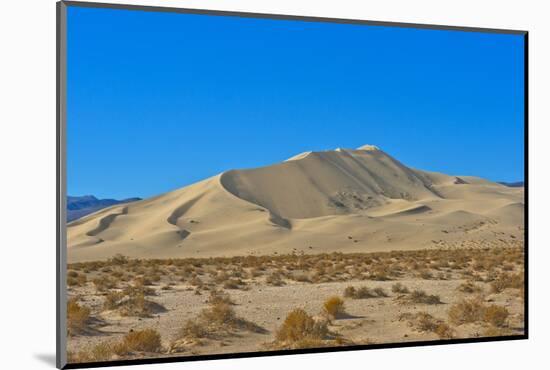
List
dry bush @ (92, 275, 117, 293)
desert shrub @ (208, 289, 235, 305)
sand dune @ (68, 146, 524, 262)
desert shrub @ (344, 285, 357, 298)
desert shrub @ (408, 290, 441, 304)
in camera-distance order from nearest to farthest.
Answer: desert shrub @ (208, 289, 235, 305) < desert shrub @ (408, 290, 441, 304) < desert shrub @ (344, 285, 357, 298) < dry bush @ (92, 275, 117, 293) < sand dune @ (68, 146, 524, 262)

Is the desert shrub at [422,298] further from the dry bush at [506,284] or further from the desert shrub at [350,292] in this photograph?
the dry bush at [506,284]

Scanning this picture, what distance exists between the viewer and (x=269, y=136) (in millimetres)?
14477

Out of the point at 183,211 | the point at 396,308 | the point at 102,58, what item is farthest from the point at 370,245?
the point at 102,58

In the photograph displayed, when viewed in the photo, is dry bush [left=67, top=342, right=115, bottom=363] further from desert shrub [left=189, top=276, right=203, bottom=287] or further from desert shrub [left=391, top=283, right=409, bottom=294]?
desert shrub [left=189, top=276, right=203, bottom=287]

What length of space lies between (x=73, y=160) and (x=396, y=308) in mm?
5815

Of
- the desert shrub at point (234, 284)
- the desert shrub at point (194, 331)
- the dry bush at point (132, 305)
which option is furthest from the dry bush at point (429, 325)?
the desert shrub at point (234, 284)

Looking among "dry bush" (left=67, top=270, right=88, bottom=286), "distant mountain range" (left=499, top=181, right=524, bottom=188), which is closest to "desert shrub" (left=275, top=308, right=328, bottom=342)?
"distant mountain range" (left=499, top=181, right=524, bottom=188)

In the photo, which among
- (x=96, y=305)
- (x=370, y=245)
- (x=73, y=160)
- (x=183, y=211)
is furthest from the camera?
(x=370, y=245)

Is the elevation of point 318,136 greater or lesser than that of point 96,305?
greater

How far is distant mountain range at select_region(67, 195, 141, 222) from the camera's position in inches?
480

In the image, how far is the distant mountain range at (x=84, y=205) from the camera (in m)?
12.2

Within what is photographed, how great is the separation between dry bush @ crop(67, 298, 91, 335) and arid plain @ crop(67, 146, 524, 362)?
20 millimetres
